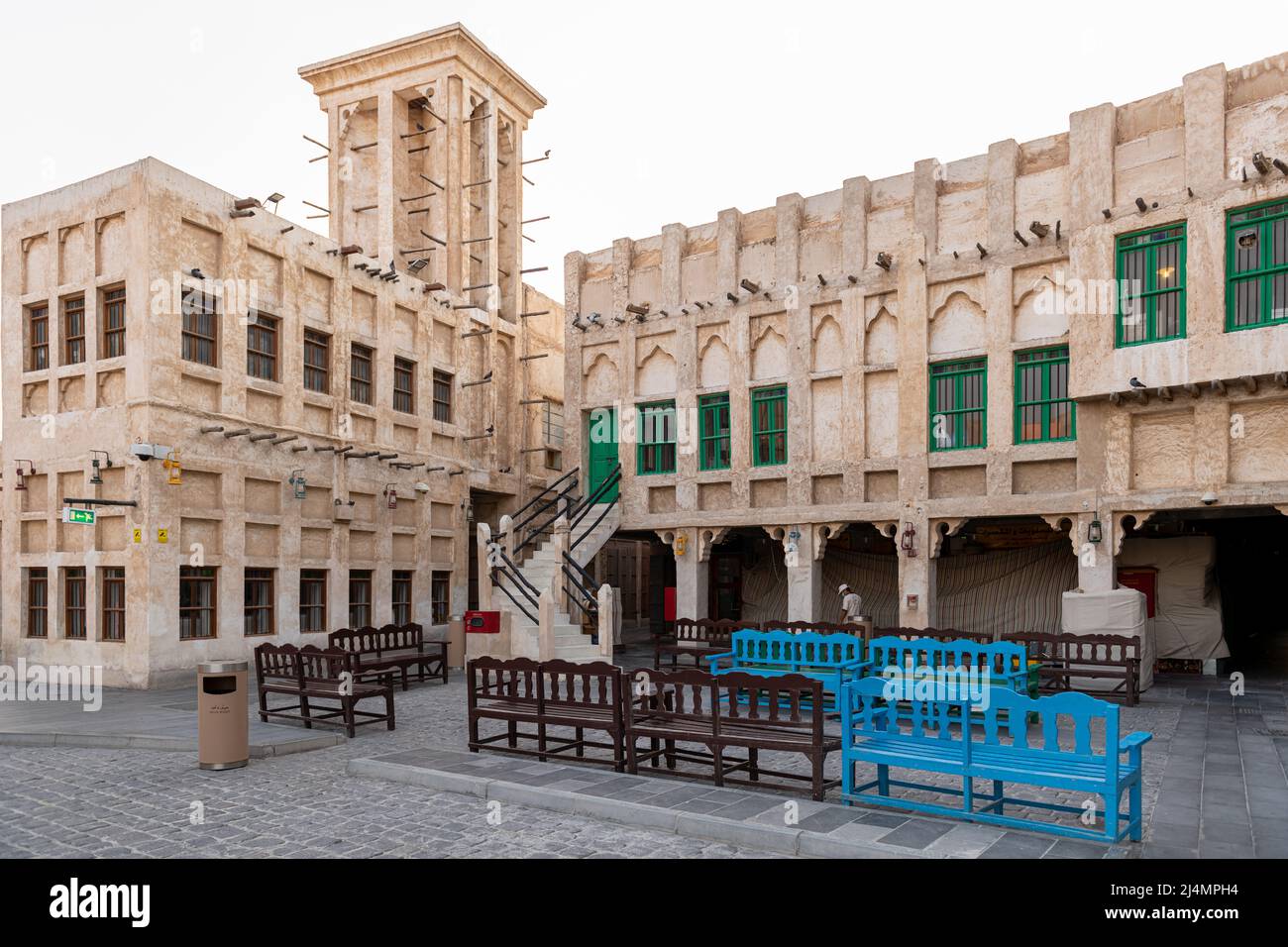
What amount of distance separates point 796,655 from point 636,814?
300 inches

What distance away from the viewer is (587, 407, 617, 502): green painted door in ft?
82.2

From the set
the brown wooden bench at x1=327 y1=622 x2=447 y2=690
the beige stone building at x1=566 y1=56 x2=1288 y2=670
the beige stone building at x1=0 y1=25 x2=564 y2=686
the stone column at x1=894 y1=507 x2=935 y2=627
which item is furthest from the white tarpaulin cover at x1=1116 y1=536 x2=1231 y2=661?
the beige stone building at x1=0 y1=25 x2=564 y2=686

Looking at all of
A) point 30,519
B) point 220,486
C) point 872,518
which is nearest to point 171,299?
point 220,486

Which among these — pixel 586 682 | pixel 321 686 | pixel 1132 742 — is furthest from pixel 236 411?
pixel 1132 742

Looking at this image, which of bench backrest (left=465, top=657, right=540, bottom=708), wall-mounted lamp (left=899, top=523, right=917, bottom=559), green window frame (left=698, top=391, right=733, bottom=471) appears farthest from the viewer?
green window frame (left=698, top=391, right=733, bottom=471)

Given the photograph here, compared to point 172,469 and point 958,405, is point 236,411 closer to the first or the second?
point 172,469

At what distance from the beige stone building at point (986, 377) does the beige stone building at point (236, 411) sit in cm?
418

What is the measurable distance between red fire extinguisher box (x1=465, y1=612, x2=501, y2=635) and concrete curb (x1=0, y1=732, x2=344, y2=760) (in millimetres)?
7070

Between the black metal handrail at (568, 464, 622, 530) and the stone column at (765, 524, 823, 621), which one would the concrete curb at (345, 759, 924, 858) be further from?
the black metal handrail at (568, 464, 622, 530)

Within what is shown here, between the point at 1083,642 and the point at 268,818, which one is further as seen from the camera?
the point at 1083,642

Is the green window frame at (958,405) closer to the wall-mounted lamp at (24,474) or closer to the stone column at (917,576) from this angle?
the stone column at (917,576)

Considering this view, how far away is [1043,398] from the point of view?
19234mm
